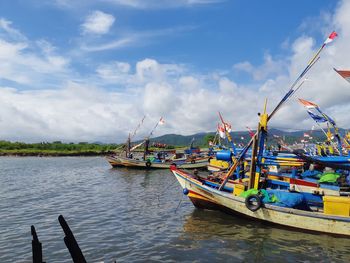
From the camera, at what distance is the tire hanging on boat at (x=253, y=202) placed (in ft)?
51.4

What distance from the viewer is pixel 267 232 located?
15.3 meters

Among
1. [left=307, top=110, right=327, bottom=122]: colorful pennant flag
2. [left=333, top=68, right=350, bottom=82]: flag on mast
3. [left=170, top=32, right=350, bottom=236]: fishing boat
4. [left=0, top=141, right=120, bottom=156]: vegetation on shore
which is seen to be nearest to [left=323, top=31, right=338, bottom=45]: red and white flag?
[left=170, top=32, right=350, bottom=236]: fishing boat

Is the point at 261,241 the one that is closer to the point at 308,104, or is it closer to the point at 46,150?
the point at 308,104

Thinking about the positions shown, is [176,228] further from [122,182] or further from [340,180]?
[122,182]

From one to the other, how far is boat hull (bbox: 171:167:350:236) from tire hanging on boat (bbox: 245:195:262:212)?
0.24 metres

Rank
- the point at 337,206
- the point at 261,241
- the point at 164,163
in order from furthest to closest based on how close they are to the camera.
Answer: the point at 164,163, the point at 261,241, the point at 337,206

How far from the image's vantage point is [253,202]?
1605cm

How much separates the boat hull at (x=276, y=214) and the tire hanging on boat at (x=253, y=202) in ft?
0.78

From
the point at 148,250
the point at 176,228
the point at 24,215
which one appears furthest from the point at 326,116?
the point at 24,215

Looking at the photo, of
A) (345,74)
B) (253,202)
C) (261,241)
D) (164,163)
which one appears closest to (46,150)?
(164,163)

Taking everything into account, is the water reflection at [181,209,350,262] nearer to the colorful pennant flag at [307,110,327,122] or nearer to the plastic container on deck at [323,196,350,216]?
the plastic container on deck at [323,196,350,216]

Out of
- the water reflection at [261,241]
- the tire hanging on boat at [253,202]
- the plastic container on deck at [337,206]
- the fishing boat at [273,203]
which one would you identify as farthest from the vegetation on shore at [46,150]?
the plastic container on deck at [337,206]

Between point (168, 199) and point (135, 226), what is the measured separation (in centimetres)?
747

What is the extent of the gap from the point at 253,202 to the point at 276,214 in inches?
46.2
